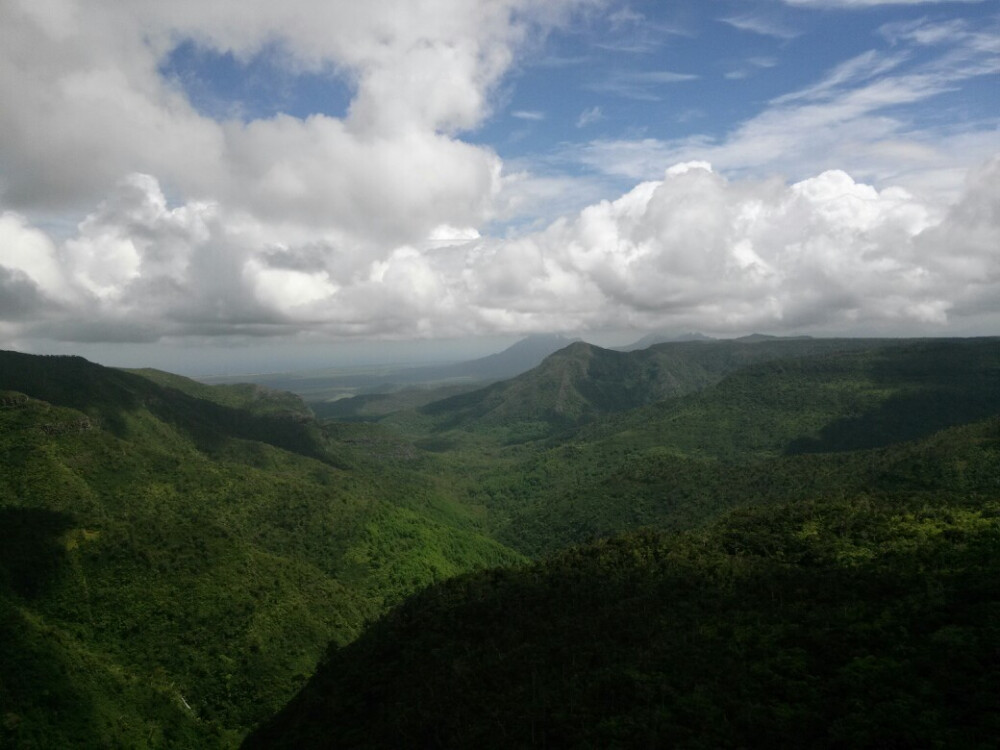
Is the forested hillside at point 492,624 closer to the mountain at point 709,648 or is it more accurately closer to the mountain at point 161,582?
the mountain at point 709,648

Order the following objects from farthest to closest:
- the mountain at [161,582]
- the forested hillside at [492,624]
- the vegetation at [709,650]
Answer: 1. the mountain at [161,582]
2. the forested hillside at [492,624]
3. the vegetation at [709,650]

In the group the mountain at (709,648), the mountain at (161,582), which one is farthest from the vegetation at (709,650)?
the mountain at (161,582)

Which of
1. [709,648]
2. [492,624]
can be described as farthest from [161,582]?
[709,648]

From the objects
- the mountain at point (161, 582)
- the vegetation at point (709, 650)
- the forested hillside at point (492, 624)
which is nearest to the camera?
the vegetation at point (709, 650)

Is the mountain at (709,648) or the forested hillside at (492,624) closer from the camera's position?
the mountain at (709,648)

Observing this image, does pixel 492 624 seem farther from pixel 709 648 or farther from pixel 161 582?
pixel 161 582

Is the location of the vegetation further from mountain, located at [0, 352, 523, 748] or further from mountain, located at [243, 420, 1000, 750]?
mountain, located at [0, 352, 523, 748]

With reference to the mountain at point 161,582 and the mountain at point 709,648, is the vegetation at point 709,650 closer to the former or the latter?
the mountain at point 709,648
